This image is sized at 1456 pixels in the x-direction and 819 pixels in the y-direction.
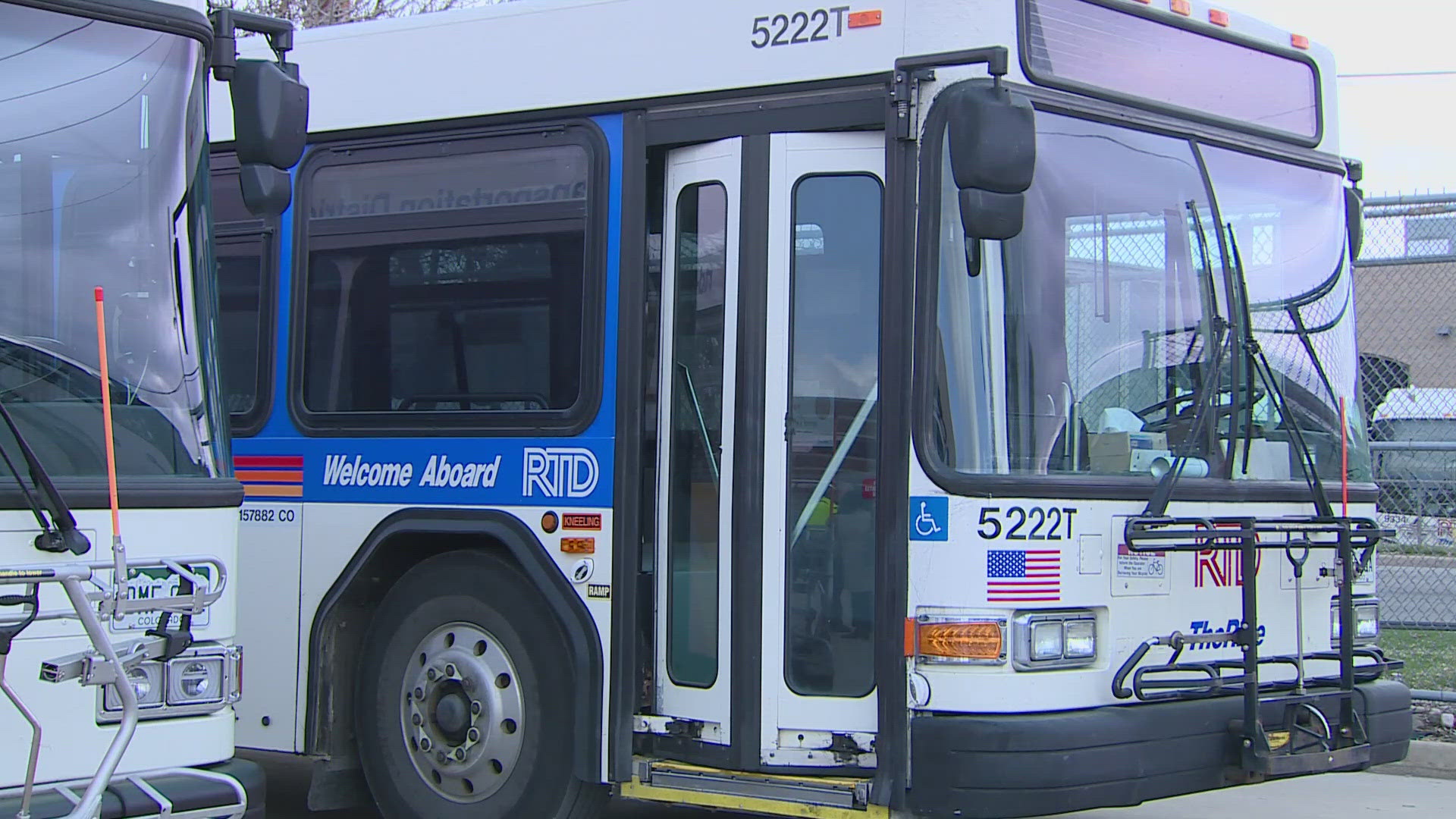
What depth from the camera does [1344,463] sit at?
22.0ft

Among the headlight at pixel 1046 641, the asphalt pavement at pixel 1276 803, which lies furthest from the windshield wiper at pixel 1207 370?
the asphalt pavement at pixel 1276 803

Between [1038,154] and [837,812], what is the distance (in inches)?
92.0

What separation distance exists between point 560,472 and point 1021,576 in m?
1.84

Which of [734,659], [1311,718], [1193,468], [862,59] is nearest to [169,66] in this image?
[862,59]

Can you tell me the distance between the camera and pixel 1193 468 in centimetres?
614

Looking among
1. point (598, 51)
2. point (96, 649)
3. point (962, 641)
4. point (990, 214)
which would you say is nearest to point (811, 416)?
point (962, 641)

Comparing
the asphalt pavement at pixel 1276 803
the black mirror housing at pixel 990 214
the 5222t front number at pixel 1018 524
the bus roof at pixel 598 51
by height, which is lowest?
the asphalt pavement at pixel 1276 803

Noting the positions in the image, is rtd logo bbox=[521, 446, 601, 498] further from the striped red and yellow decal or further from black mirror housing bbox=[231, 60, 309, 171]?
black mirror housing bbox=[231, 60, 309, 171]

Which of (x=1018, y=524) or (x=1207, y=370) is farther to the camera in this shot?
(x=1207, y=370)

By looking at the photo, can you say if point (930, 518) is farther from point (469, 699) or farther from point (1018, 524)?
point (469, 699)

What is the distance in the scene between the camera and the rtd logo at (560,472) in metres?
6.49

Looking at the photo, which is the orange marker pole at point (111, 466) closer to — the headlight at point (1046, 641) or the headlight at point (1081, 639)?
the headlight at point (1046, 641)

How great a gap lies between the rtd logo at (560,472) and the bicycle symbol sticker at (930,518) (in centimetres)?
129

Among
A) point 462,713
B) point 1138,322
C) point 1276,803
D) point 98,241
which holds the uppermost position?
point 98,241
